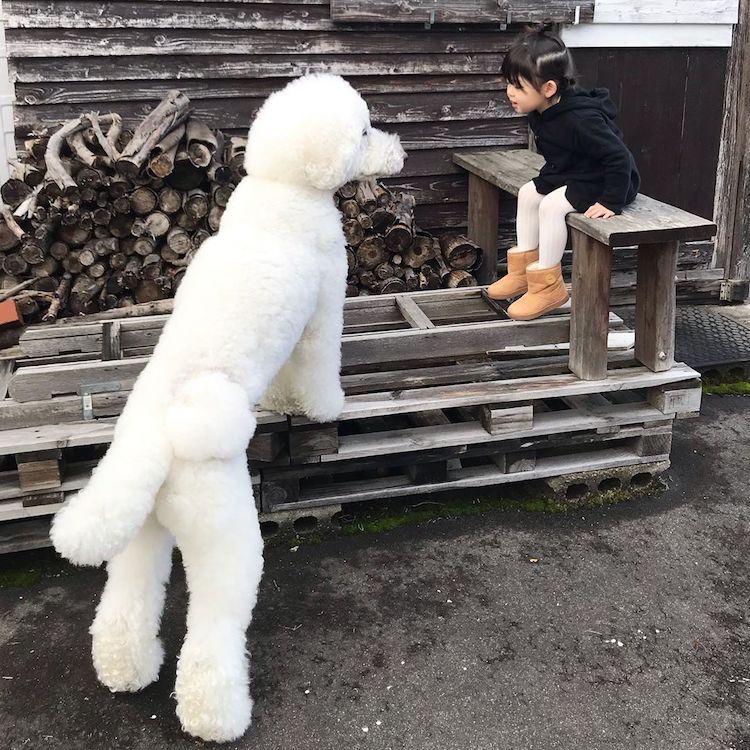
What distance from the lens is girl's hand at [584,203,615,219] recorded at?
3.65 m

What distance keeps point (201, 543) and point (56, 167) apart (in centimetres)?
265

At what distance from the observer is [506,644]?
2.96m

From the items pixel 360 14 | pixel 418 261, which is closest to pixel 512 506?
pixel 418 261

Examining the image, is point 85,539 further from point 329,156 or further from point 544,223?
point 544,223

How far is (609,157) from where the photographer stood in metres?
3.68

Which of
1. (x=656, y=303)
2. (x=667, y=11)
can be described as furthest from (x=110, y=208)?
(x=667, y=11)

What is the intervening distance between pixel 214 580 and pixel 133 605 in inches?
11.4

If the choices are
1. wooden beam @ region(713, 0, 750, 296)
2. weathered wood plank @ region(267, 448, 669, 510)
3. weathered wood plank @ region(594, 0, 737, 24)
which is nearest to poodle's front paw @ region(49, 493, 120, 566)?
weathered wood plank @ region(267, 448, 669, 510)

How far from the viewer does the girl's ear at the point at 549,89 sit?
12.3 ft

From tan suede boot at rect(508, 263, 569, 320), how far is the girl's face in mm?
722

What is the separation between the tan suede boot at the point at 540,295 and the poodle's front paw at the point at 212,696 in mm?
2231

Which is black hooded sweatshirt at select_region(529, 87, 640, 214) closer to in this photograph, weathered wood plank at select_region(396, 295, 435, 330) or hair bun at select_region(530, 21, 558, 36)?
weathered wood plank at select_region(396, 295, 435, 330)

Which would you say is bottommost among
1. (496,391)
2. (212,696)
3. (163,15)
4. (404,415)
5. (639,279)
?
(212,696)

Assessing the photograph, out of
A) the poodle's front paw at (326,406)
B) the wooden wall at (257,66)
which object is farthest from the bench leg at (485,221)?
the poodle's front paw at (326,406)
